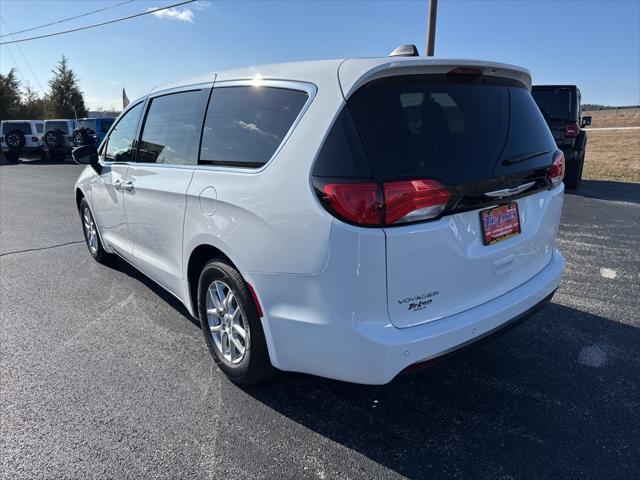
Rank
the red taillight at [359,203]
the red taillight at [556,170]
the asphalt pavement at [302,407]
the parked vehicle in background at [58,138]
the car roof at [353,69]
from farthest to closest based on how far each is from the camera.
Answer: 1. the parked vehicle in background at [58,138]
2. the red taillight at [556,170]
3. the asphalt pavement at [302,407]
4. the car roof at [353,69]
5. the red taillight at [359,203]

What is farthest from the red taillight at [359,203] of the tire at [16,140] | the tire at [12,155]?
the tire at [12,155]

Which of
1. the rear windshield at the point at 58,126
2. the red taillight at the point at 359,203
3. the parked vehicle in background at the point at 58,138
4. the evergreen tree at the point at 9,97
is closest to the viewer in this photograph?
the red taillight at the point at 359,203

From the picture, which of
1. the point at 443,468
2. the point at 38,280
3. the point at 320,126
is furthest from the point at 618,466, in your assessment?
the point at 38,280

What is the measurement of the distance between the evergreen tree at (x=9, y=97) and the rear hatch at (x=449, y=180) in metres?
50.1

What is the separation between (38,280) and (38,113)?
4942 cm

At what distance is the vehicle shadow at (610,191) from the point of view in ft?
30.7

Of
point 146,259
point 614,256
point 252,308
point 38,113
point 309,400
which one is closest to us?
point 252,308

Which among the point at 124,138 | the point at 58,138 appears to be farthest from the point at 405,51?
the point at 58,138

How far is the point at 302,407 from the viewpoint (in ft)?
8.64

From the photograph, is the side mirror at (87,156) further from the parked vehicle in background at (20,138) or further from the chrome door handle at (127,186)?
the parked vehicle in background at (20,138)

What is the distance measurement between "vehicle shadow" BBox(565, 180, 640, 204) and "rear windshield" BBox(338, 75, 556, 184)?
26.3 feet

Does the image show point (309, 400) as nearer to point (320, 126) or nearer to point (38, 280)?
point (320, 126)

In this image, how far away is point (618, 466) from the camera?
214 centimetres

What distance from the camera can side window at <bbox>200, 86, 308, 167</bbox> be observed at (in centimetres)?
238
